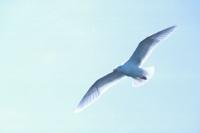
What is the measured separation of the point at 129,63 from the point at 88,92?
4.89 ft

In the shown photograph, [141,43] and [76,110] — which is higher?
[141,43]

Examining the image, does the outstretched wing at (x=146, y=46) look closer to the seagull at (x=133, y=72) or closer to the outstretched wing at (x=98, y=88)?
the seagull at (x=133, y=72)

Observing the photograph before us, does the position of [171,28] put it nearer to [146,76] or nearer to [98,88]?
[146,76]

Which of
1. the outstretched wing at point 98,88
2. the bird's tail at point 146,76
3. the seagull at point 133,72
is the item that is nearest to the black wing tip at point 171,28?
the seagull at point 133,72

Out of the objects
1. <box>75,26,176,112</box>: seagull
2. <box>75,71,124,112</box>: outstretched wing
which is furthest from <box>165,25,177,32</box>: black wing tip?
<box>75,71,124,112</box>: outstretched wing

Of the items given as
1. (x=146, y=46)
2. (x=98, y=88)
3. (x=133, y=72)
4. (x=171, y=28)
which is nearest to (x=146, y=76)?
(x=133, y=72)

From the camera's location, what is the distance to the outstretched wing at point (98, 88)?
1691 centimetres

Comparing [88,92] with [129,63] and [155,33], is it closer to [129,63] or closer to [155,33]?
[129,63]

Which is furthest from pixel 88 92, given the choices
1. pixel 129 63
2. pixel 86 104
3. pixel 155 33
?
pixel 155 33

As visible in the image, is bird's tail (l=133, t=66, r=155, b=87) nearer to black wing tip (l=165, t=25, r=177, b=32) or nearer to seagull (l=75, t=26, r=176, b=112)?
seagull (l=75, t=26, r=176, b=112)

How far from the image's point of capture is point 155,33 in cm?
1645

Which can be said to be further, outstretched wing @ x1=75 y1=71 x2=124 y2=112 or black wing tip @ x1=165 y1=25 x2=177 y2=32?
outstretched wing @ x1=75 y1=71 x2=124 y2=112

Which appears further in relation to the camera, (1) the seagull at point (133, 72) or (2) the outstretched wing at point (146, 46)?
(2) the outstretched wing at point (146, 46)

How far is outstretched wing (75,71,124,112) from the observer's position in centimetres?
1691
